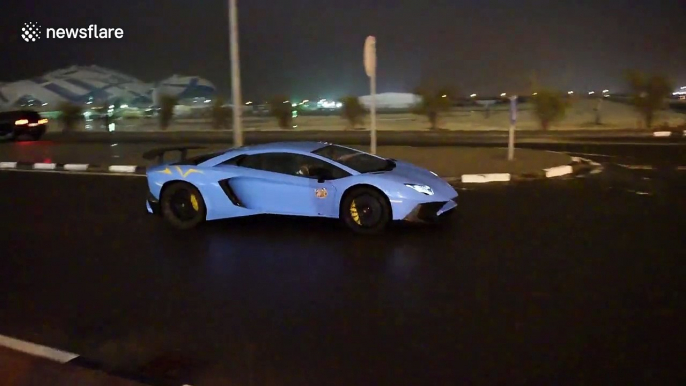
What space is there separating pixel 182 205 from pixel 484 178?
6480mm

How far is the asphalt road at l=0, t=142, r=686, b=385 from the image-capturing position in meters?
5.16

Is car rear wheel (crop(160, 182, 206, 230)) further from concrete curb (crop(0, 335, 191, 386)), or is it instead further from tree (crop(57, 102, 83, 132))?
tree (crop(57, 102, 83, 132))

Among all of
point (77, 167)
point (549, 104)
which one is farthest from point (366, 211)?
point (549, 104)

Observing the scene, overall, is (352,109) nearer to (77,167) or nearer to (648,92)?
(648,92)

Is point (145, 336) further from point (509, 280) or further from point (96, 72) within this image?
point (96, 72)

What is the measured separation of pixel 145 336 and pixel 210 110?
3737cm

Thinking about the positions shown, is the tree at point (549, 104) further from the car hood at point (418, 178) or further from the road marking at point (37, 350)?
the road marking at point (37, 350)

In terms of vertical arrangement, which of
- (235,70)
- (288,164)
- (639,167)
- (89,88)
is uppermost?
(89,88)

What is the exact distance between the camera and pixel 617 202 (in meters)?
11.6

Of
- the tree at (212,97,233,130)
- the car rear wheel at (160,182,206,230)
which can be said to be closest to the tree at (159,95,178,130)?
the tree at (212,97,233,130)

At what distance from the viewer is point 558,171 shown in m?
15.5

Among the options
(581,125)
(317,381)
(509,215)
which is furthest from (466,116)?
(317,381)

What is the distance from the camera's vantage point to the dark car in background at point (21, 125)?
2997 cm

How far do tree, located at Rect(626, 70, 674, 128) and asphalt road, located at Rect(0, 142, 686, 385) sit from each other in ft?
75.6
